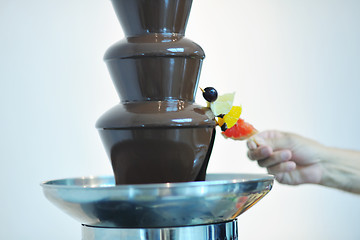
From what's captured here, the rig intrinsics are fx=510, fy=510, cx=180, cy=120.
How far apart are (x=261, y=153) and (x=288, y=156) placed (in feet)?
0.35

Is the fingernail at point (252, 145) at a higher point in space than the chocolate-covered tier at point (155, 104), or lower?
lower

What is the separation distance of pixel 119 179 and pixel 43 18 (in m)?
1.77

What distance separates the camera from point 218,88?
2.68 meters

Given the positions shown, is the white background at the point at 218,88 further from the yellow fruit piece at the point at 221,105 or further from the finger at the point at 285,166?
the yellow fruit piece at the point at 221,105

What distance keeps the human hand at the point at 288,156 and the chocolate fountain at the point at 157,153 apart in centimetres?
68

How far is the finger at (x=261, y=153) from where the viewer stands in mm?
1455

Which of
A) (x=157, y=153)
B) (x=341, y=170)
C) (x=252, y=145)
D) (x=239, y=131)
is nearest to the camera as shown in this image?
(x=157, y=153)

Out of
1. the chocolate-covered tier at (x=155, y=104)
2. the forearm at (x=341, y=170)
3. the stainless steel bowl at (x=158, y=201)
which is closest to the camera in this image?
the stainless steel bowl at (x=158, y=201)

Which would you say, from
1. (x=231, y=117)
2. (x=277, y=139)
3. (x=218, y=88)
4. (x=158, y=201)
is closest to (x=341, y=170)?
(x=277, y=139)

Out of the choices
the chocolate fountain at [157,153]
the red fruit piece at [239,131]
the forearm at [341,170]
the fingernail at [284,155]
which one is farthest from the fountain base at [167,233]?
the forearm at [341,170]

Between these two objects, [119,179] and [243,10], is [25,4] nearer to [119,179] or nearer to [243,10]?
[243,10]

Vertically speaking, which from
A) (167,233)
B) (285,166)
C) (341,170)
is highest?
(167,233)

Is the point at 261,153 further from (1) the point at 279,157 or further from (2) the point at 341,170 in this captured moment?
(2) the point at 341,170

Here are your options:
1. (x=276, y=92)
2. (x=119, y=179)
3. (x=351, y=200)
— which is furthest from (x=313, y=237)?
(x=119, y=179)
